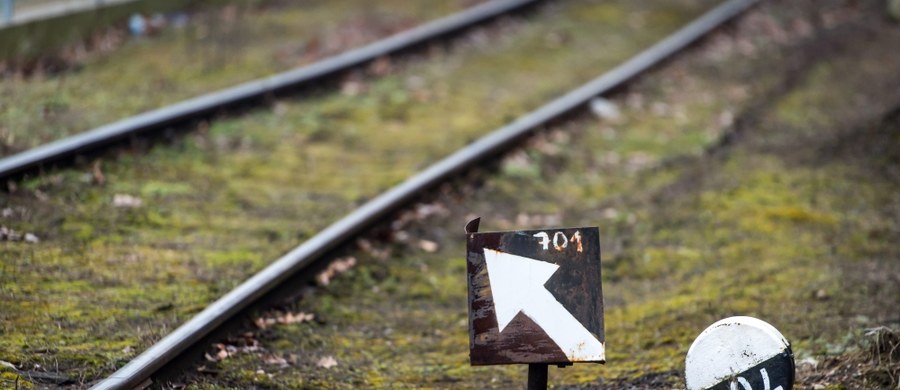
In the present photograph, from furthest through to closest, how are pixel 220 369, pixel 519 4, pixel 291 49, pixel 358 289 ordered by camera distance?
pixel 519 4 < pixel 291 49 < pixel 358 289 < pixel 220 369

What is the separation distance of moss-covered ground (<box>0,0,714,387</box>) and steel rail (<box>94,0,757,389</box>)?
0.87 feet

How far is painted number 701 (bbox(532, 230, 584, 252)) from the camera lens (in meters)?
4.57

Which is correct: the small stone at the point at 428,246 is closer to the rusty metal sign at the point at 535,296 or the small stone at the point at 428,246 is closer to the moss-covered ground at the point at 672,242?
the moss-covered ground at the point at 672,242

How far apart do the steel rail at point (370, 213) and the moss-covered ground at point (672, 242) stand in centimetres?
18

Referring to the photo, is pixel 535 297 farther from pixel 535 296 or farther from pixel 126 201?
pixel 126 201

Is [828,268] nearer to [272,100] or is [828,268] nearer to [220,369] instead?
[220,369]

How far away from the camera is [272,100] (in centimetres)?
1084

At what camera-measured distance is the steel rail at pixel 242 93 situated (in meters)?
7.93

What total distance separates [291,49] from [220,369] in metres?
7.96

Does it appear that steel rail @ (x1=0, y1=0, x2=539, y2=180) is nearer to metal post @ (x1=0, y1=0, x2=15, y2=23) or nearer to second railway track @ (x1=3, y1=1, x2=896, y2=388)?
second railway track @ (x1=3, y1=1, x2=896, y2=388)

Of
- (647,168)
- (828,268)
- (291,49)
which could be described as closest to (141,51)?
(291,49)

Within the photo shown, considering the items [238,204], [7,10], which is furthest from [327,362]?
[7,10]

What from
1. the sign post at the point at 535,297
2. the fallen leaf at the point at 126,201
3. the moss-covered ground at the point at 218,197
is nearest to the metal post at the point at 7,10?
the moss-covered ground at the point at 218,197

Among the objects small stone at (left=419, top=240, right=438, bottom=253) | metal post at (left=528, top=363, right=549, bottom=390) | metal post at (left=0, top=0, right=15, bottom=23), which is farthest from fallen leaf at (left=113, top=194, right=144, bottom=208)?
metal post at (left=0, top=0, right=15, bottom=23)
